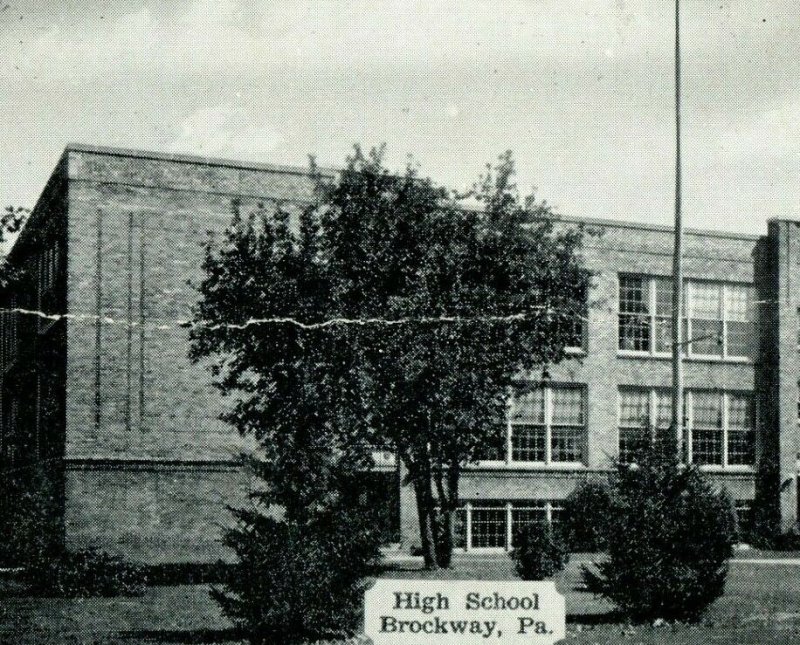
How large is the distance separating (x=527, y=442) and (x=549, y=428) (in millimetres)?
790

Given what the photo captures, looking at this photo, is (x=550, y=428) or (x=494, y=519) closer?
(x=494, y=519)

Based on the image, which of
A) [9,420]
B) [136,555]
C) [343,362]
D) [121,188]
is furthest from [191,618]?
[9,420]

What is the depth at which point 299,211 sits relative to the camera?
30.4 meters

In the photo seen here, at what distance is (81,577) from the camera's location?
19.9m

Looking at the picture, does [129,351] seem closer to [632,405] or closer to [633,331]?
[633,331]

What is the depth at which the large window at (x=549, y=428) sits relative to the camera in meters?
33.4

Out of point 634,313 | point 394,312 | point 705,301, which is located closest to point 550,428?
point 634,313

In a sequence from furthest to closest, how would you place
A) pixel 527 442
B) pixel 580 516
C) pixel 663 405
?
pixel 663 405 < pixel 527 442 < pixel 580 516

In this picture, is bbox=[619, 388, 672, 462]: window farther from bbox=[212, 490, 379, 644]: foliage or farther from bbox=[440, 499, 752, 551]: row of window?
bbox=[212, 490, 379, 644]: foliage

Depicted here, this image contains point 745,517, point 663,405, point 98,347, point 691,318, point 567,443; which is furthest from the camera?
point 745,517

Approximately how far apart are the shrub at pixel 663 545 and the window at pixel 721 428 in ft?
65.7

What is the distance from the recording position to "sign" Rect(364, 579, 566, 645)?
10461 mm

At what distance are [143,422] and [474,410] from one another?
1018 centimetres

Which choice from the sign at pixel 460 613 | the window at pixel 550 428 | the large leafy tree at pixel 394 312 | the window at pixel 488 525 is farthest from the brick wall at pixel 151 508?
the sign at pixel 460 613
